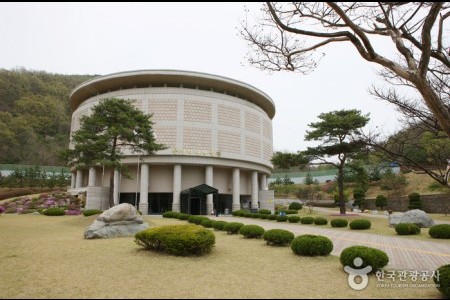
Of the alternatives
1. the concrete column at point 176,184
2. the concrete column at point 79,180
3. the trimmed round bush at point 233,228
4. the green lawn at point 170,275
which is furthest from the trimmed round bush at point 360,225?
the concrete column at point 79,180

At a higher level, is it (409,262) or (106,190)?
(106,190)

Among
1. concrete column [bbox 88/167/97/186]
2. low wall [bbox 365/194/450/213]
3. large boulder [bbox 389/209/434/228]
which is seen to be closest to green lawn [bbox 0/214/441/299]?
large boulder [bbox 389/209/434/228]

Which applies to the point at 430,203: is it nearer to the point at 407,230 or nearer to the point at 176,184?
the point at 407,230

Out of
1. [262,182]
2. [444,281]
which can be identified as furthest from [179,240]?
[262,182]

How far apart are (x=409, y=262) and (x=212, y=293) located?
21.5 feet

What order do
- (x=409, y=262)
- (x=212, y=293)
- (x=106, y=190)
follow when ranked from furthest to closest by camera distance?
(x=106, y=190) < (x=409, y=262) < (x=212, y=293)

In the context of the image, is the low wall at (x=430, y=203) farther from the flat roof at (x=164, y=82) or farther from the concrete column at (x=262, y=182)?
the flat roof at (x=164, y=82)

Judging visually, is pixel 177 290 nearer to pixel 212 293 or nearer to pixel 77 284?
pixel 212 293

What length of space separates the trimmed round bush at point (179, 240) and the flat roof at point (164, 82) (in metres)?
30.6

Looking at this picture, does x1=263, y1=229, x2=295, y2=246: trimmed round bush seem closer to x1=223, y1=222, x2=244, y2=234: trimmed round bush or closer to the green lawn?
the green lawn

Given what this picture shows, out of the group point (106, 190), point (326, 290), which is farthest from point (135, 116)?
point (326, 290)

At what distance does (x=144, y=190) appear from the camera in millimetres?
35438

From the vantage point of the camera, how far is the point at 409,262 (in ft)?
30.4

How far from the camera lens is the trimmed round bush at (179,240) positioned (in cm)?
934
